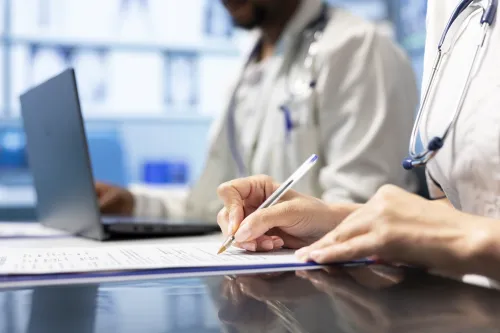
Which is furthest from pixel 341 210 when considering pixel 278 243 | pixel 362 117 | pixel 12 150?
pixel 12 150

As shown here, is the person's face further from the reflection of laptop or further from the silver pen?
the silver pen

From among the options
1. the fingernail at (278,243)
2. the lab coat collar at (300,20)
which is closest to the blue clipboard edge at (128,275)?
the fingernail at (278,243)

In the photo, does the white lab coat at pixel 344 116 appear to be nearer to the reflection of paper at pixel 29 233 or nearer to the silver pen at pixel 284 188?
the reflection of paper at pixel 29 233

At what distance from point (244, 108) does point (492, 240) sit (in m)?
1.30

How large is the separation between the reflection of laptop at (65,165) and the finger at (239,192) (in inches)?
9.2

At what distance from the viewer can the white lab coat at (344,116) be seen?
1370 mm

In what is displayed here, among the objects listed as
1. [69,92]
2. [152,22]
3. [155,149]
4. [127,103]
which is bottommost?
[155,149]

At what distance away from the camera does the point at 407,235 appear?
57cm

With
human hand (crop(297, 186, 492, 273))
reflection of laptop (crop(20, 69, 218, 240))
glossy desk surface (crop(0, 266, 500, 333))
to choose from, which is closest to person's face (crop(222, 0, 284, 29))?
reflection of laptop (crop(20, 69, 218, 240))

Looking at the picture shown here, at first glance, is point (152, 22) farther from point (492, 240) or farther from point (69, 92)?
point (492, 240)

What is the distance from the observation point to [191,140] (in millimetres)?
2783

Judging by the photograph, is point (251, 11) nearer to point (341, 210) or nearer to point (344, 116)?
point (344, 116)

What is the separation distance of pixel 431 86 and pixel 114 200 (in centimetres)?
103

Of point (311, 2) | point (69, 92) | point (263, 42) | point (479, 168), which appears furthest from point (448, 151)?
point (263, 42)
